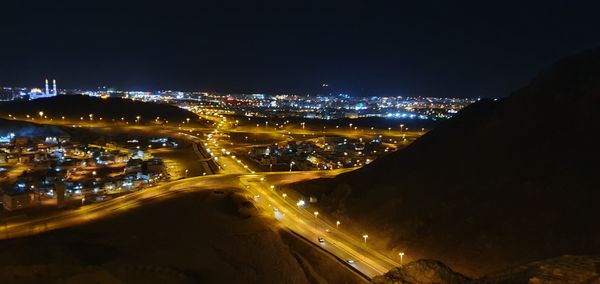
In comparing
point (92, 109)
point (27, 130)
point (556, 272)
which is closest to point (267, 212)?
point (556, 272)

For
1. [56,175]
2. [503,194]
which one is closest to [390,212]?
[503,194]

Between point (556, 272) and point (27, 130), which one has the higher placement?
point (556, 272)

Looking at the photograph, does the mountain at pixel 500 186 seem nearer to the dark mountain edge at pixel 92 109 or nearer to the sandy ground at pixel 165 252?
the sandy ground at pixel 165 252

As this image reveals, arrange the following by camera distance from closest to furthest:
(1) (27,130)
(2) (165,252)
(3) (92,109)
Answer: (2) (165,252), (1) (27,130), (3) (92,109)

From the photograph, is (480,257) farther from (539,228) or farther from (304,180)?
(304,180)

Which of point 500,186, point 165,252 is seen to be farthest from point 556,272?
point 165,252

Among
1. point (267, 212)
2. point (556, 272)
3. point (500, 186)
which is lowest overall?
point (267, 212)

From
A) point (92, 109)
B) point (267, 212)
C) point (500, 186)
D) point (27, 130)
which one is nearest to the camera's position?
point (500, 186)

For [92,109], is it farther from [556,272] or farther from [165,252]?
[556,272]

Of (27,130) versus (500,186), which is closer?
(500,186)
